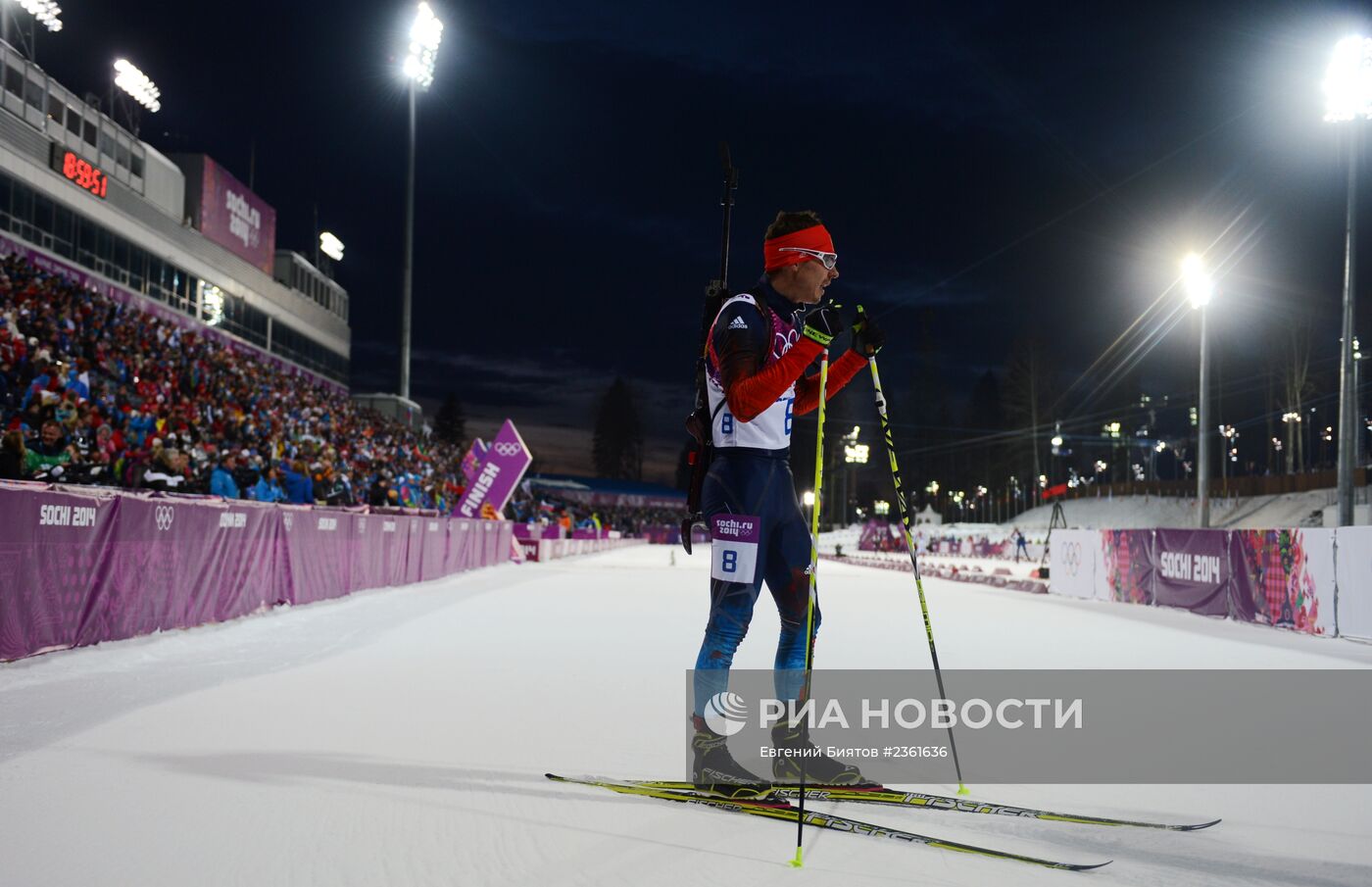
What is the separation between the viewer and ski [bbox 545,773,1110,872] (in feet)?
9.84

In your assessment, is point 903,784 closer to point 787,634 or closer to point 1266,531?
point 787,634

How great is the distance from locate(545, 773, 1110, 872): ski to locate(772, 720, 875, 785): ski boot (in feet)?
0.84

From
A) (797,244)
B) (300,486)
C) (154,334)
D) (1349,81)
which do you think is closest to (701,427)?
(797,244)

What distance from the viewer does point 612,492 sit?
4124 inches

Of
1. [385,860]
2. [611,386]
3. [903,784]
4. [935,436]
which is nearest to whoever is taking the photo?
[385,860]

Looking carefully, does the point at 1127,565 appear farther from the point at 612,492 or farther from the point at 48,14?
the point at 612,492

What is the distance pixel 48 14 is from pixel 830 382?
1408 inches

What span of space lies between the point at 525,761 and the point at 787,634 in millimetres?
1338

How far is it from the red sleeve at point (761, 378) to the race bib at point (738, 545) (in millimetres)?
435

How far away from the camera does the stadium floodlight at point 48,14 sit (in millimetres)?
29594

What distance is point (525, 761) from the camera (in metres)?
4.28

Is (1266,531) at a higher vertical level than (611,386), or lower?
lower

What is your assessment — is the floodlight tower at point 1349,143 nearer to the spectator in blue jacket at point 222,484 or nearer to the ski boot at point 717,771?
the ski boot at point 717,771


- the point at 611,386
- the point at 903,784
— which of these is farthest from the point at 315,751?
the point at 611,386
